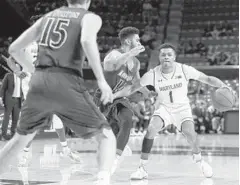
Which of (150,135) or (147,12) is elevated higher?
(147,12)

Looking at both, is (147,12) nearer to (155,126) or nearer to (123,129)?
(123,129)

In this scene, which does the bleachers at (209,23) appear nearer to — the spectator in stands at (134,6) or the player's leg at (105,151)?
the spectator in stands at (134,6)

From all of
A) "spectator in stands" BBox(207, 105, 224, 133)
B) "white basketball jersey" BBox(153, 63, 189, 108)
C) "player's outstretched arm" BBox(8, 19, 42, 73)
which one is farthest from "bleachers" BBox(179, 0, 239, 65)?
"player's outstretched arm" BBox(8, 19, 42, 73)

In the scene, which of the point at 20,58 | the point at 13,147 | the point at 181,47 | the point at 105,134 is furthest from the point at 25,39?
the point at 181,47

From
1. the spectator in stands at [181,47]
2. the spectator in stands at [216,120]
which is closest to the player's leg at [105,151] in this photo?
the spectator in stands at [216,120]

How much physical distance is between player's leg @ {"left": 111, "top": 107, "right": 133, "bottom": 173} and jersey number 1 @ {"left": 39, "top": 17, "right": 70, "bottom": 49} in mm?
2308

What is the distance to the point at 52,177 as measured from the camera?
5.18 meters

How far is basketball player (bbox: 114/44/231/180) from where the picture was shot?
5320mm

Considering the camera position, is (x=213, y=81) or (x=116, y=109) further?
(x=116, y=109)

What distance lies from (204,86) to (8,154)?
16502 millimetres

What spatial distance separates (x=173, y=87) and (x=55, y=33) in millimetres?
2185

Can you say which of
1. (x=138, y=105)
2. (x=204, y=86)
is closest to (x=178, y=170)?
(x=138, y=105)

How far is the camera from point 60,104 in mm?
3375

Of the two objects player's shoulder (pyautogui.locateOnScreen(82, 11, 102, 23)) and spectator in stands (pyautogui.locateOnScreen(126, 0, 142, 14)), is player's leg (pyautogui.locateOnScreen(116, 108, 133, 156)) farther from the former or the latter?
spectator in stands (pyautogui.locateOnScreen(126, 0, 142, 14))
